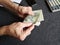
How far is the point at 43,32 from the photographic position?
921 mm

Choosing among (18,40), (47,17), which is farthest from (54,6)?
(18,40)

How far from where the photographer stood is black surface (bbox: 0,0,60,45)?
880mm

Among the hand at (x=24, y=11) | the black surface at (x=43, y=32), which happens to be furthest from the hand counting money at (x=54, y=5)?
the hand at (x=24, y=11)

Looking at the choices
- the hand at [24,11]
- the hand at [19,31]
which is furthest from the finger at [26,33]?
the hand at [24,11]

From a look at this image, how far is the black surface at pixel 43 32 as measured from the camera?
0.88m

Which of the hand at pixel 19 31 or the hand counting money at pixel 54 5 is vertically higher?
the hand counting money at pixel 54 5

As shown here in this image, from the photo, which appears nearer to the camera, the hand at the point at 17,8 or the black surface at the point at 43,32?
the black surface at the point at 43,32

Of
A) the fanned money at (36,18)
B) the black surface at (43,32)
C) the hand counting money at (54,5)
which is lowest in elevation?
the black surface at (43,32)

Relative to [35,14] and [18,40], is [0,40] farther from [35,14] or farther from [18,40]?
[35,14]

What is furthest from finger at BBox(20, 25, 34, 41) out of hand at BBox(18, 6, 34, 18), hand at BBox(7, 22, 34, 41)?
hand at BBox(18, 6, 34, 18)

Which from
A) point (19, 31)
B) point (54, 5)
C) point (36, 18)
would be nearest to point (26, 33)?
point (19, 31)

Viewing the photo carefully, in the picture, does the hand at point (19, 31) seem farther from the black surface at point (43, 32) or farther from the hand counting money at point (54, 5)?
the hand counting money at point (54, 5)

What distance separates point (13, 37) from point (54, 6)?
1.09 ft

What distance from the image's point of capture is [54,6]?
39.5 inches
